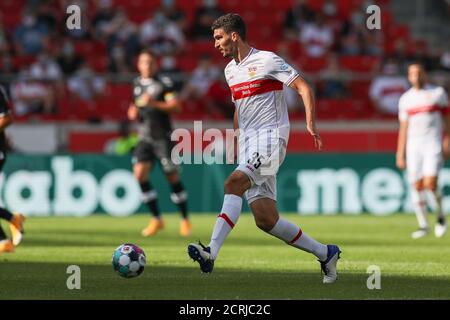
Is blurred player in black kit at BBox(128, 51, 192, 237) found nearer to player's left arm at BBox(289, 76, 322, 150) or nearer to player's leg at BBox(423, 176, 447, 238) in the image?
player's leg at BBox(423, 176, 447, 238)

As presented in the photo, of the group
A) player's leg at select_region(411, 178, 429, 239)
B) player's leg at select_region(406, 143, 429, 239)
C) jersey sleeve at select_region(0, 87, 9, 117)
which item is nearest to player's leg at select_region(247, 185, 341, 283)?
jersey sleeve at select_region(0, 87, 9, 117)

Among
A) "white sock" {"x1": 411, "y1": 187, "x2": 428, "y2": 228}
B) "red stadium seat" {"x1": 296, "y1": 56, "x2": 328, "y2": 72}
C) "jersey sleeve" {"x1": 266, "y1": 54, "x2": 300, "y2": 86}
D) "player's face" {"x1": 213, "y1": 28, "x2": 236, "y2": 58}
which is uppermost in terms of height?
"red stadium seat" {"x1": 296, "y1": 56, "x2": 328, "y2": 72}

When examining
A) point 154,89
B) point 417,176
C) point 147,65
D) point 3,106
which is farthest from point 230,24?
point 417,176

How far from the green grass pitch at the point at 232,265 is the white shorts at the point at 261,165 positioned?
2.72ft

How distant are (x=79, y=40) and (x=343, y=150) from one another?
283 inches

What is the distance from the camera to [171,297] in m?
9.23

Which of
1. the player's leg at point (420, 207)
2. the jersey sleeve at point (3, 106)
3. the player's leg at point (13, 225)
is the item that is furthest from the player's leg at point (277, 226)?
the player's leg at point (420, 207)

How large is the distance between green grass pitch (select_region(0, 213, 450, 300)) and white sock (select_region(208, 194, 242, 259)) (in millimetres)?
431

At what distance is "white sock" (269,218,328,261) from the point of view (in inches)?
401

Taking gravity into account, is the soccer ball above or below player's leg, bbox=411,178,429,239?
below

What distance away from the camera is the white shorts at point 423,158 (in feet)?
56.7

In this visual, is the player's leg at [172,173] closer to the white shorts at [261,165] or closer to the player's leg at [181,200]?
the player's leg at [181,200]
